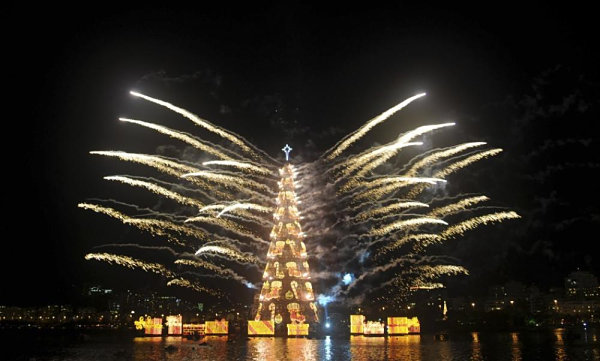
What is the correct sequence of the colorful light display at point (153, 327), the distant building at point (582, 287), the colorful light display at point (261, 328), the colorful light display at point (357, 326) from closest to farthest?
the colorful light display at point (261, 328)
the colorful light display at point (357, 326)
the colorful light display at point (153, 327)
the distant building at point (582, 287)

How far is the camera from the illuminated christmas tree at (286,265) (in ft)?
190

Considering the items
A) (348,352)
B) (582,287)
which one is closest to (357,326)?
(348,352)

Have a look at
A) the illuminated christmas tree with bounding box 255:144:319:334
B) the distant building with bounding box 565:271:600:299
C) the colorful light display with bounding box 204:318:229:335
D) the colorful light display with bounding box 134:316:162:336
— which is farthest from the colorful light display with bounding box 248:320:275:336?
the distant building with bounding box 565:271:600:299

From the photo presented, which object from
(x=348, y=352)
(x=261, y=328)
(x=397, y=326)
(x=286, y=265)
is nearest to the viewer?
(x=348, y=352)

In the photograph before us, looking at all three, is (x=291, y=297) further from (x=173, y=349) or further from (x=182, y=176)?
(x=182, y=176)

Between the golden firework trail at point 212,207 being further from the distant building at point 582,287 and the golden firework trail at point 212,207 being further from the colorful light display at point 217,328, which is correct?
the distant building at point 582,287

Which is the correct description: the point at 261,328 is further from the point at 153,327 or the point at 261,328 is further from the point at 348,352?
the point at 348,352

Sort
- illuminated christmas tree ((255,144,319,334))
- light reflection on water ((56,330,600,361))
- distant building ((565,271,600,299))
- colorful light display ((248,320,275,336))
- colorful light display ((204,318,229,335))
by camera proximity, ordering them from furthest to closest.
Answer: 1. distant building ((565,271,600,299))
2. colorful light display ((204,318,229,335))
3. colorful light display ((248,320,275,336))
4. illuminated christmas tree ((255,144,319,334))
5. light reflection on water ((56,330,600,361))

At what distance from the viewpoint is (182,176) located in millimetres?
42438

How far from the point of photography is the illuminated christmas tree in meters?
57.8

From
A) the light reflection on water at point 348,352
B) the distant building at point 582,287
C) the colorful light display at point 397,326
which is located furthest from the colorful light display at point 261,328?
the distant building at point 582,287

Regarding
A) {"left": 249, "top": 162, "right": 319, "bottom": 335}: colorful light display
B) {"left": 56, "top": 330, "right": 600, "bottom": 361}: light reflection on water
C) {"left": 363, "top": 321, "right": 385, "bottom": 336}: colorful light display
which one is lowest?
{"left": 56, "top": 330, "right": 600, "bottom": 361}: light reflection on water

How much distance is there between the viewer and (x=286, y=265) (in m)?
58.5

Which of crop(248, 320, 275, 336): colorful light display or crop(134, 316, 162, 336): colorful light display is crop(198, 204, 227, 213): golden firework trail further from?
crop(134, 316, 162, 336): colorful light display
